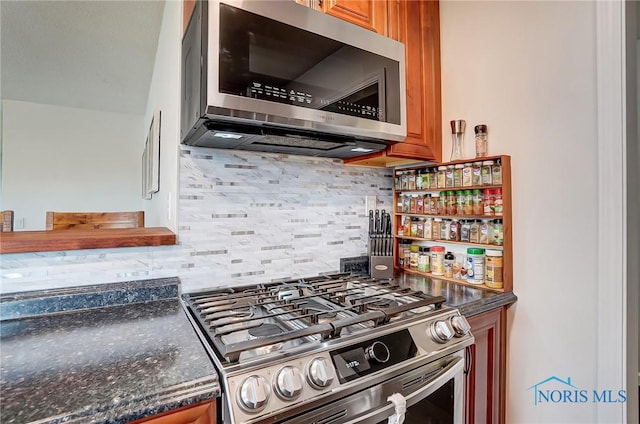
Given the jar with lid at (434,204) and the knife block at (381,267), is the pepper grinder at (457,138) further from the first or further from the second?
the knife block at (381,267)

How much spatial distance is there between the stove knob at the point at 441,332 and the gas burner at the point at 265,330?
0.47 m

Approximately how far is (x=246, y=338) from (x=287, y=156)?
0.85 meters

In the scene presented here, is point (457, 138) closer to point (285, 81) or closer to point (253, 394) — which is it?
point (285, 81)

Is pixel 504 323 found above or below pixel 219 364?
below

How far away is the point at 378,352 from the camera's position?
2.71 ft

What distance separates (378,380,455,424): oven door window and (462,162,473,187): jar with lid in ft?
2.68

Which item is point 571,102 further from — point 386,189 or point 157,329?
point 157,329

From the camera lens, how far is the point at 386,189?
5.84 ft

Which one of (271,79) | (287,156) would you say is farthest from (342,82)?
(287,156)

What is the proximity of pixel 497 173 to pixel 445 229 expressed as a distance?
13.9 inches

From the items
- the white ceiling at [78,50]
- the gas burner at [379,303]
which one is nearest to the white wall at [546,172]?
the gas burner at [379,303]

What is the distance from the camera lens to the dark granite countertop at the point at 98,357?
556 mm

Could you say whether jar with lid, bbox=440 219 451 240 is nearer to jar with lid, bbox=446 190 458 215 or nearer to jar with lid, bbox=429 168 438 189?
jar with lid, bbox=446 190 458 215

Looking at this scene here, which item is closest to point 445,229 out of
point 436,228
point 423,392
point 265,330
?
point 436,228
